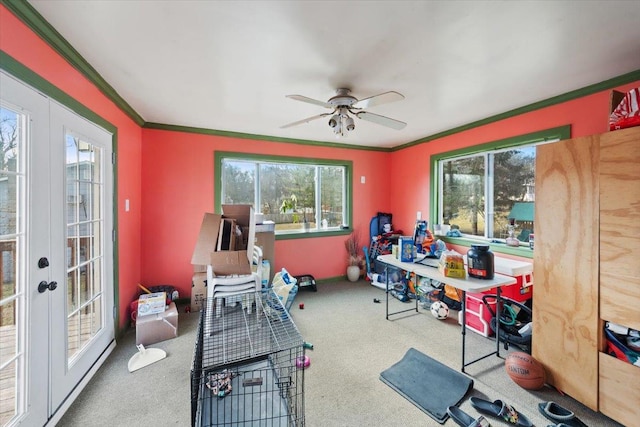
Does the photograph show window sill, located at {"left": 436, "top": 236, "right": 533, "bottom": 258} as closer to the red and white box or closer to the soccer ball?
the red and white box

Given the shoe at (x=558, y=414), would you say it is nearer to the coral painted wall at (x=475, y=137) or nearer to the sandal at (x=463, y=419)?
the sandal at (x=463, y=419)

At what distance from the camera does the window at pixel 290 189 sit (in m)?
3.99

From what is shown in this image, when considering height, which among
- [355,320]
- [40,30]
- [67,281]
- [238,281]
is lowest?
[355,320]

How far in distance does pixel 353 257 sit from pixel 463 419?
3.09 metres

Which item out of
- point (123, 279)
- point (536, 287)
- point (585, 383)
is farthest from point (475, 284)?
point (123, 279)

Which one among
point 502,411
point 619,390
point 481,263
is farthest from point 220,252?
point 619,390

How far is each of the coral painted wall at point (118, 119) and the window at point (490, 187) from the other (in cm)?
410

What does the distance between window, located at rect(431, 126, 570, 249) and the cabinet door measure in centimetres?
109

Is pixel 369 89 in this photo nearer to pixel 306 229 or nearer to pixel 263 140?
pixel 263 140

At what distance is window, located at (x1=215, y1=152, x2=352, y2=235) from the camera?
13.1ft

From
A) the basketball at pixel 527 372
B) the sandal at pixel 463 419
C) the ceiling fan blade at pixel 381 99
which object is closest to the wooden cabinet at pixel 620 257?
the basketball at pixel 527 372

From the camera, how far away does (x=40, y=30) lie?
1.53 m

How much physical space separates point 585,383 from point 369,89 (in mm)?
2772

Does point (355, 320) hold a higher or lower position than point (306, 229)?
lower
